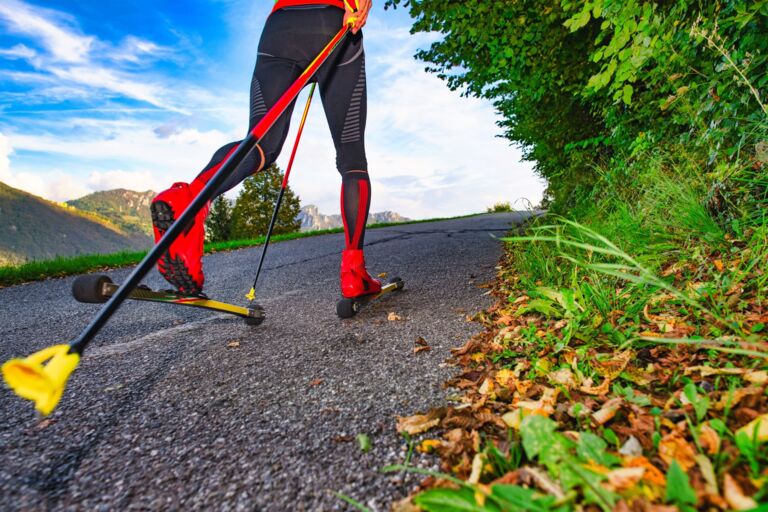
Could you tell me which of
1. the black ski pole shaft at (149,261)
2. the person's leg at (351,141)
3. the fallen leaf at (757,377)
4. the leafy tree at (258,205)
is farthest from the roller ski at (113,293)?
the leafy tree at (258,205)

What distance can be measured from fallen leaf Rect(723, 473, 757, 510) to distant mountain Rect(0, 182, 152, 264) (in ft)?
583

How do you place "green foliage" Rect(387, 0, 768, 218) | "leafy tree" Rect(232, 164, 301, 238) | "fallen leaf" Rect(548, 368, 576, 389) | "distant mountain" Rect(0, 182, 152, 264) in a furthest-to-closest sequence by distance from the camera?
"distant mountain" Rect(0, 182, 152, 264) → "leafy tree" Rect(232, 164, 301, 238) → "green foliage" Rect(387, 0, 768, 218) → "fallen leaf" Rect(548, 368, 576, 389)

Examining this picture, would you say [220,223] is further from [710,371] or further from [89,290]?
[710,371]

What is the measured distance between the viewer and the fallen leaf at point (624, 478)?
30.3 inches

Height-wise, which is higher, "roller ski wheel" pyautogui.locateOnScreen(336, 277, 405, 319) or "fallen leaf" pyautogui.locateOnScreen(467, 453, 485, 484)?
"roller ski wheel" pyautogui.locateOnScreen(336, 277, 405, 319)

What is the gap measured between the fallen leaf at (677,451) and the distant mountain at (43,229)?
177533 mm

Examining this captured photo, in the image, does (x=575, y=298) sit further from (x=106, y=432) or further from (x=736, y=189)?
(x=106, y=432)

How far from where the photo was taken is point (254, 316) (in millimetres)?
2467

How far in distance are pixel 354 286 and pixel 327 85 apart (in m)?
1.31

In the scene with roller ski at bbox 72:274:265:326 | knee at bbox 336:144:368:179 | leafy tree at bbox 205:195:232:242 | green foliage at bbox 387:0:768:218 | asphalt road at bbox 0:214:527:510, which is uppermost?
leafy tree at bbox 205:195:232:242

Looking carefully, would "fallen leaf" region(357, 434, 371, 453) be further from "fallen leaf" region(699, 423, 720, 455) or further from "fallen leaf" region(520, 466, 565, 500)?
"fallen leaf" region(699, 423, 720, 455)

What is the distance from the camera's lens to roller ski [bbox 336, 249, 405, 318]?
96.3 inches

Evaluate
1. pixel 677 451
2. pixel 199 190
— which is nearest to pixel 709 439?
pixel 677 451

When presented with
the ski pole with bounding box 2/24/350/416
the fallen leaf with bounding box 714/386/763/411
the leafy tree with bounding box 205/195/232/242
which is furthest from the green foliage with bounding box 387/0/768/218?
the leafy tree with bounding box 205/195/232/242
